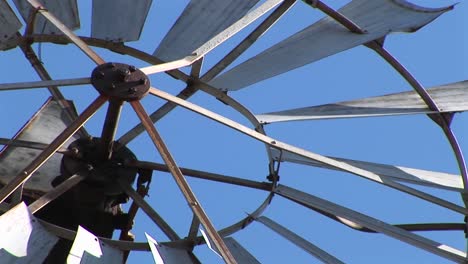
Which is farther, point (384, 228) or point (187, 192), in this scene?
point (384, 228)

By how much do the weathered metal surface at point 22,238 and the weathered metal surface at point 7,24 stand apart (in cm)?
184

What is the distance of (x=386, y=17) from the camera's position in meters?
10.9

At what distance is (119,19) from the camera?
10.6 m

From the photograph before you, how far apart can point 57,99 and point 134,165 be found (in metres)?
1.58

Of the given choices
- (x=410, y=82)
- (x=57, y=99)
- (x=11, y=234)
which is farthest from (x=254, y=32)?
(x=11, y=234)

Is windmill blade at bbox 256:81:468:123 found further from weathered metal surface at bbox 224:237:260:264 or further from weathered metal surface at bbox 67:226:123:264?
weathered metal surface at bbox 67:226:123:264

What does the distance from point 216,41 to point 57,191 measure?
1.60 metres

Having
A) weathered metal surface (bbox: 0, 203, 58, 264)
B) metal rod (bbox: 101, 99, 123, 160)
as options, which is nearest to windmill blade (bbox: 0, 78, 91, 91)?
metal rod (bbox: 101, 99, 123, 160)

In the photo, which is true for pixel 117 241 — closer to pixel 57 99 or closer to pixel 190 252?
pixel 190 252

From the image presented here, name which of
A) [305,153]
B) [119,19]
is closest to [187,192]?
[305,153]

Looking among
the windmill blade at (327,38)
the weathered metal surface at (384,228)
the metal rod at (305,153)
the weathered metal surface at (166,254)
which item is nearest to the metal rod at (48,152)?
the metal rod at (305,153)

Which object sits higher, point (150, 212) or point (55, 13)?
point (55, 13)

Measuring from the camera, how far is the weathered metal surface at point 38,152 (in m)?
10.8

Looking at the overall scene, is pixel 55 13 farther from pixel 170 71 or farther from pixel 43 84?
pixel 43 84
